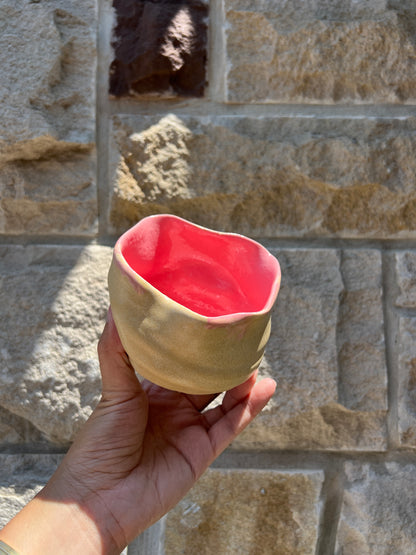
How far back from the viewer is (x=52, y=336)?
41.1 inches

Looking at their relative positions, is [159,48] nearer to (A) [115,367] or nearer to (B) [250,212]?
(B) [250,212]

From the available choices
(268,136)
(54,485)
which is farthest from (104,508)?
(268,136)

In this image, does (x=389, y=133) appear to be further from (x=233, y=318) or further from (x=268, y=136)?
(x=233, y=318)

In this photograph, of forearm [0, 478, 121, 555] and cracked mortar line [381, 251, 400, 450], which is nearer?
forearm [0, 478, 121, 555]

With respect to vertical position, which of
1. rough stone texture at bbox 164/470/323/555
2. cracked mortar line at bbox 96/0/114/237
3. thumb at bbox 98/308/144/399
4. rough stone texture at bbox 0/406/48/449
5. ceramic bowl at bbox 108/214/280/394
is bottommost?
rough stone texture at bbox 164/470/323/555

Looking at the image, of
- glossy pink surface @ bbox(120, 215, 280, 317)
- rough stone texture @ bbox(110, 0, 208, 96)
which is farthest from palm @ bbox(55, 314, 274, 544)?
rough stone texture @ bbox(110, 0, 208, 96)

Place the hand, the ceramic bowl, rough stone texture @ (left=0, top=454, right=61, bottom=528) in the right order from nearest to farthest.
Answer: the ceramic bowl → the hand → rough stone texture @ (left=0, top=454, right=61, bottom=528)

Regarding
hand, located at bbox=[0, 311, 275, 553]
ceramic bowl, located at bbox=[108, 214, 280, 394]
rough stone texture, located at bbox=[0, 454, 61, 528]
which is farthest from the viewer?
rough stone texture, located at bbox=[0, 454, 61, 528]

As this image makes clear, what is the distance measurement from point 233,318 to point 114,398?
0.78 ft

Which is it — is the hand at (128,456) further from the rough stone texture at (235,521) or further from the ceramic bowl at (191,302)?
the rough stone texture at (235,521)

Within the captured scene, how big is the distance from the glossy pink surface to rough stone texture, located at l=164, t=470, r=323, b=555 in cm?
36

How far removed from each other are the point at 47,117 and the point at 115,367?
0.48 m

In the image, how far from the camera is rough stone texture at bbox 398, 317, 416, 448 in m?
1.06

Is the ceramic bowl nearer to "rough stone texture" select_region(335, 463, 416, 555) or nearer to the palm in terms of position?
the palm
